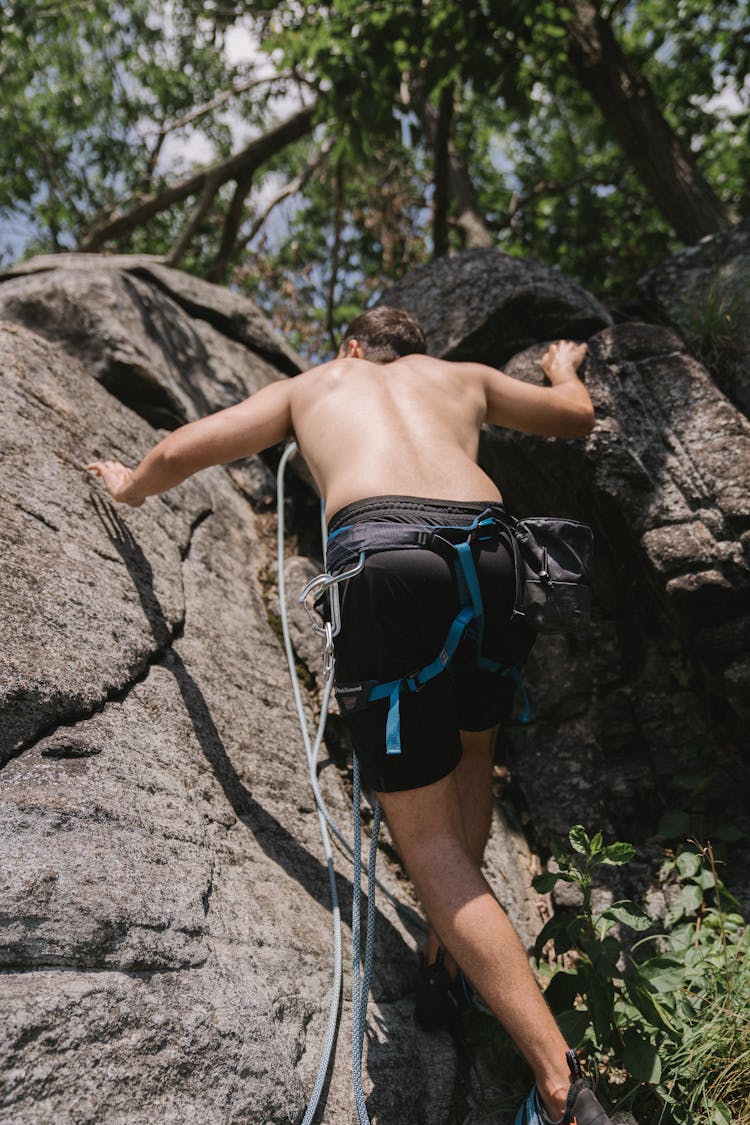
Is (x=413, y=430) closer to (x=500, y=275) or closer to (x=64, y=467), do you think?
(x=64, y=467)

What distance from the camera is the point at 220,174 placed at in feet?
23.3

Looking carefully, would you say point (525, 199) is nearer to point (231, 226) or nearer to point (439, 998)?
point (231, 226)

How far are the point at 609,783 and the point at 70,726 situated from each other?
2349 millimetres

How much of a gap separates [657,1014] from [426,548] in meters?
1.53

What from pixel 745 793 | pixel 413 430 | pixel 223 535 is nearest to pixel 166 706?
pixel 413 430

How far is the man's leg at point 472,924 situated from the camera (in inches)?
76.5

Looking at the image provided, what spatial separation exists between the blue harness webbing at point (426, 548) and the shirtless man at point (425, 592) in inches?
1.1

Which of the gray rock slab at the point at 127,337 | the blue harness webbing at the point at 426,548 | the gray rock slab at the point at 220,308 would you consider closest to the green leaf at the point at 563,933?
the blue harness webbing at the point at 426,548

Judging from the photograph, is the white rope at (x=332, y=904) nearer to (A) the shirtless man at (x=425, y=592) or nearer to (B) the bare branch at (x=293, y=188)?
(A) the shirtless man at (x=425, y=592)

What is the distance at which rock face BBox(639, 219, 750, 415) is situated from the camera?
379cm

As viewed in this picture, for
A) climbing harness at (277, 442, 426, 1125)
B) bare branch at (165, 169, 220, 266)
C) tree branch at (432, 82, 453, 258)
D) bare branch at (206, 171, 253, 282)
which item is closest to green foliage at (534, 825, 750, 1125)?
climbing harness at (277, 442, 426, 1125)

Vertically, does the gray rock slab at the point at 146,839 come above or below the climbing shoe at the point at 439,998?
above

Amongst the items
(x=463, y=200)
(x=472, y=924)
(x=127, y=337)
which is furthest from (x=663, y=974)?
(x=463, y=200)

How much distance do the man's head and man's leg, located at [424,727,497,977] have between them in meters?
1.54
